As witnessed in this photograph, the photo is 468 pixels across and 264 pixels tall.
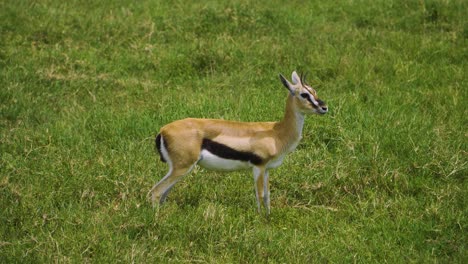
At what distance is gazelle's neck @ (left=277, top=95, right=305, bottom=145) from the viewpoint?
638 cm

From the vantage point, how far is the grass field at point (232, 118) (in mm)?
5750

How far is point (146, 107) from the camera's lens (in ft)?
27.9

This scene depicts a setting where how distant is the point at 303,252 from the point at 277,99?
3.19 meters

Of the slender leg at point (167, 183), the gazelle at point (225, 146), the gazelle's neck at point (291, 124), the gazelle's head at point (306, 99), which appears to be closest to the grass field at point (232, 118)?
the slender leg at point (167, 183)

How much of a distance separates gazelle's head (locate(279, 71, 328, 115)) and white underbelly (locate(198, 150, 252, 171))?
0.66 metres

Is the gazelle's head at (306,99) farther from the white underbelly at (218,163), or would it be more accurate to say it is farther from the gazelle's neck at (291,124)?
the white underbelly at (218,163)

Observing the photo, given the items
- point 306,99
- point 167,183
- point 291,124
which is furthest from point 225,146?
point 306,99

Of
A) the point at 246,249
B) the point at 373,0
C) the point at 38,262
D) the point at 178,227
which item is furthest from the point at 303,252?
the point at 373,0

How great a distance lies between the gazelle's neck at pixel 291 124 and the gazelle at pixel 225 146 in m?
0.01

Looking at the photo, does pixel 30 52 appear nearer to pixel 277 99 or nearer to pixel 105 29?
pixel 105 29

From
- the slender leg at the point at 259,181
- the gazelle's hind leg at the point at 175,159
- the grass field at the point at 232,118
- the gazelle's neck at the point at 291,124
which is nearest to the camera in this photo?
the grass field at the point at 232,118

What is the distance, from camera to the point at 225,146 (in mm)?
6113

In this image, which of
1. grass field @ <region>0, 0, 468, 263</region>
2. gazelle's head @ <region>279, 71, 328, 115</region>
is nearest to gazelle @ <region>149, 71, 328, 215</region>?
gazelle's head @ <region>279, 71, 328, 115</region>

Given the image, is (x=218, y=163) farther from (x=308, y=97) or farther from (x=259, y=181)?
(x=308, y=97)
